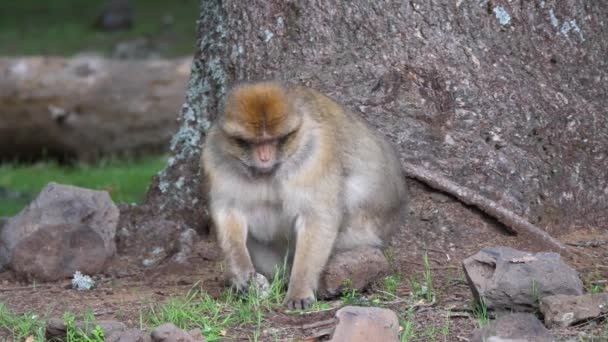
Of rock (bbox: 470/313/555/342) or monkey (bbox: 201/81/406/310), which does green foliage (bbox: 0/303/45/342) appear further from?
rock (bbox: 470/313/555/342)

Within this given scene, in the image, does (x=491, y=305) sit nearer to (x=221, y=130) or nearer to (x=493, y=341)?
(x=493, y=341)

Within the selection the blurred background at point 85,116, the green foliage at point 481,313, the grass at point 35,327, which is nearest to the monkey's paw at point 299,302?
the green foliage at point 481,313

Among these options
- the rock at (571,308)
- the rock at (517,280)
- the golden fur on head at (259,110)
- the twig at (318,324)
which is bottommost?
the twig at (318,324)

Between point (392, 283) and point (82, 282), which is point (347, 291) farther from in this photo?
point (82, 282)

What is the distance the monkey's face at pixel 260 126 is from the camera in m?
5.06

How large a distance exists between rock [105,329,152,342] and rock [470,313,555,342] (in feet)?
4.46

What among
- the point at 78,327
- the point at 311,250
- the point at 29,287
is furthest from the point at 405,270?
the point at 29,287

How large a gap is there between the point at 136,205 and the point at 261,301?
214 cm

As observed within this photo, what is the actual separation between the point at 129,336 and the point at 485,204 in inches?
94.9

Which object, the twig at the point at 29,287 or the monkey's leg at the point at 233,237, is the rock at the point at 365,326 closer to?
the monkey's leg at the point at 233,237

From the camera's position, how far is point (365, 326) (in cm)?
452

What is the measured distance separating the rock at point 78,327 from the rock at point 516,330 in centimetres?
153

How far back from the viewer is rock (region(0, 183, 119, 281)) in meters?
6.41

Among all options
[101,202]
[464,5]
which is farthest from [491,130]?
[101,202]
